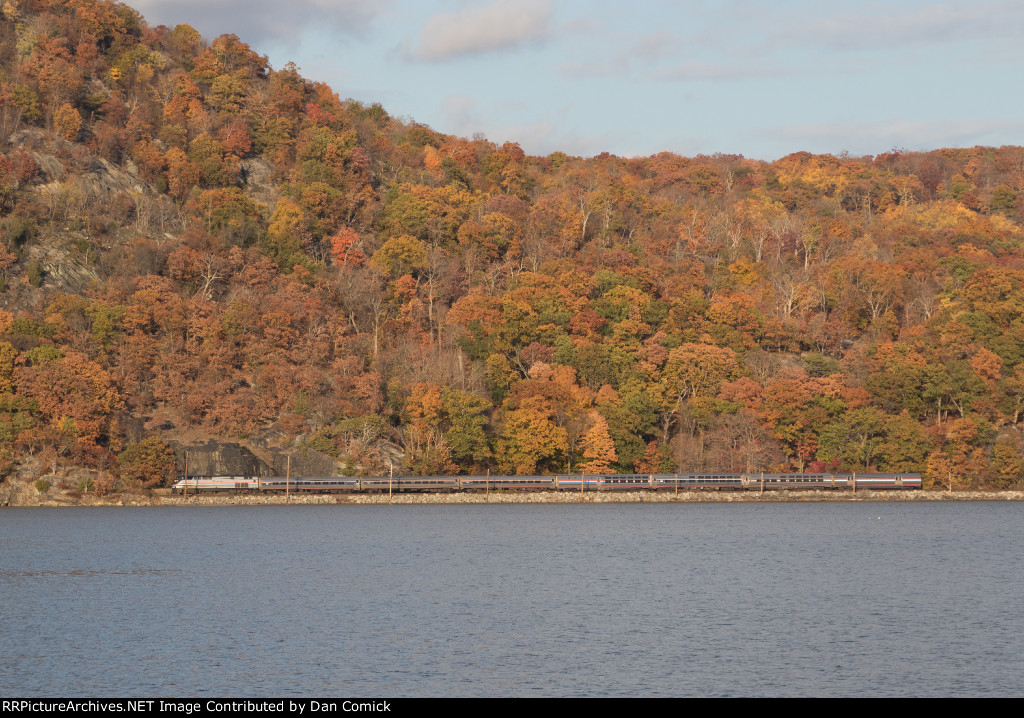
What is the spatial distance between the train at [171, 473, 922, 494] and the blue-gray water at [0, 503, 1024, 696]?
73.0 feet

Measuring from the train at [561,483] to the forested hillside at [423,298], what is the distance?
66.7 inches

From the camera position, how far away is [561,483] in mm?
95938

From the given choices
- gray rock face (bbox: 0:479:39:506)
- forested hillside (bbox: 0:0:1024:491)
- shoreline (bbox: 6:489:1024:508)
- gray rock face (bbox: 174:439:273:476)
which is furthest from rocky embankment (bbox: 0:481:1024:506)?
gray rock face (bbox: 0:479:39:506)

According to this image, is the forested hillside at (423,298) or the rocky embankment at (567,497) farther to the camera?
the forested hillside at (423,298)

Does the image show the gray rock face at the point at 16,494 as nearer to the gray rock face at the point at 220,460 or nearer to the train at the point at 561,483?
the train at the point at 561,483

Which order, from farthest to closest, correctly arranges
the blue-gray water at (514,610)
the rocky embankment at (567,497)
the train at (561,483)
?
the train at (561,483) < the rocky embankment at (567,497) < the blue-gray water at (514,610)

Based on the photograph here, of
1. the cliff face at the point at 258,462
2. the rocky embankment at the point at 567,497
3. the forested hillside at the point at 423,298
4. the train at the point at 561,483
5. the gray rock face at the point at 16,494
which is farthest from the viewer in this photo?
the forested hillside at the point at 423,298

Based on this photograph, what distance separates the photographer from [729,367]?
338 feet

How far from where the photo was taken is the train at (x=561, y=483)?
3740 inches

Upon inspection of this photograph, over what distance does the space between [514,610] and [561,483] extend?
57.0m

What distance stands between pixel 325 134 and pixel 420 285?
34704 mm

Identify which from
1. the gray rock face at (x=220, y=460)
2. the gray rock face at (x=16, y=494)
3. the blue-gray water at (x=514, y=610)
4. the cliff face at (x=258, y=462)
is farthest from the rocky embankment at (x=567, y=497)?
the blue-gray water at (x=514, y=610)
